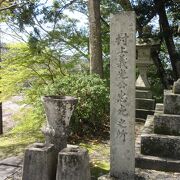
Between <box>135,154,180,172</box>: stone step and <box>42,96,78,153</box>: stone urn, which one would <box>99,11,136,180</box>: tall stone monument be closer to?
<box>135,154,180,172</box>: stone step

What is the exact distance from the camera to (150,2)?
12.0 m

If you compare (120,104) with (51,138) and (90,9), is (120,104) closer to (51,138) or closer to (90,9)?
(51,138)

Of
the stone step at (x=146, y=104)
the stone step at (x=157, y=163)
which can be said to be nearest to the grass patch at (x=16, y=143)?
the stone step at (x=157, y=163)

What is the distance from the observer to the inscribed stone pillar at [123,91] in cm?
402

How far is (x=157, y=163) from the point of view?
466 centimetres

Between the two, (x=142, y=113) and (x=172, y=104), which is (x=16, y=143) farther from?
(x=142, y=113)

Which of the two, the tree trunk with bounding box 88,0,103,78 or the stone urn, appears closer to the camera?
the stone urn

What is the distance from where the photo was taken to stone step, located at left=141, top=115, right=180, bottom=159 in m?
4.70

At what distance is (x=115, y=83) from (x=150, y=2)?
8.74 m

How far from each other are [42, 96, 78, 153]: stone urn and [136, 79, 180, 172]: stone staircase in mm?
1207

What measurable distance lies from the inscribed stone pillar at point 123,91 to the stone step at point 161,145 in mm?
763

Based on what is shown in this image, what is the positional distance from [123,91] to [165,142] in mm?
1248

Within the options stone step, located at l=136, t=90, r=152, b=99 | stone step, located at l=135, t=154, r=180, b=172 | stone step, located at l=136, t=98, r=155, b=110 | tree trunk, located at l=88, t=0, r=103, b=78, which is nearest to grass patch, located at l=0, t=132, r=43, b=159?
stone step, located at l=135, t=154, r=180, b=172

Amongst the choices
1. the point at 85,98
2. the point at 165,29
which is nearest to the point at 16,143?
the point at 85,98
